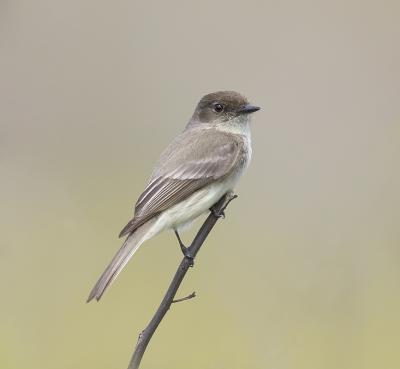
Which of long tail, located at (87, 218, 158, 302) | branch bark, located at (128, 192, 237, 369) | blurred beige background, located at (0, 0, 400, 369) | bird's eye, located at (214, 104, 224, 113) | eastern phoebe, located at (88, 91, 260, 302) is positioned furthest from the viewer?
bird's eye, located at (214, 104, 224, 113)

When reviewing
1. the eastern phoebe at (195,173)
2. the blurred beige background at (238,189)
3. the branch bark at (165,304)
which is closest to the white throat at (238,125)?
the eastern phoebe at (195,173)

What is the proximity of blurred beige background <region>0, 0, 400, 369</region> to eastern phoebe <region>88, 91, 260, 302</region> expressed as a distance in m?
0.45

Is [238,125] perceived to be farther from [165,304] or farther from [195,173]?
[165,304]

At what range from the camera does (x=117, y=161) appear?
211 inches

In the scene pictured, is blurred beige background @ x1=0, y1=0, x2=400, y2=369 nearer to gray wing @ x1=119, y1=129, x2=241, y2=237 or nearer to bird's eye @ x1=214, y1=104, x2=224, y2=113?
gray wing @ x1=119, y1=129, x2=241, y2=237

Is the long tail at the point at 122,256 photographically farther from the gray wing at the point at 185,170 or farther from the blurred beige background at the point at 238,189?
the blurred beige background at the point at 238,189

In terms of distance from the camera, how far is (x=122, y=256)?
271 centimetres

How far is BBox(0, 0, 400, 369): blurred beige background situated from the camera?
3.41 m

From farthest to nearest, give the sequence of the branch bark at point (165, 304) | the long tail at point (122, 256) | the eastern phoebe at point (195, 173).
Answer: the eastern phoebe at point (195, 173) < the long tail at point (122, 256) < the branch bark at point (165, 304)

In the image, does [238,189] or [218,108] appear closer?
[218,108]

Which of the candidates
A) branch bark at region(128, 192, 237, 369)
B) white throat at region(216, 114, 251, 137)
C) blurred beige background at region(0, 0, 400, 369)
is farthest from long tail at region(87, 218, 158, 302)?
white throat at region(216, 114, 251, 137)

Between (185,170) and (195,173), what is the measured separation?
0.14ft

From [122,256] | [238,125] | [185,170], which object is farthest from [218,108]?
[122,256]

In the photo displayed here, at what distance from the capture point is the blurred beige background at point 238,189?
3.41 meters
